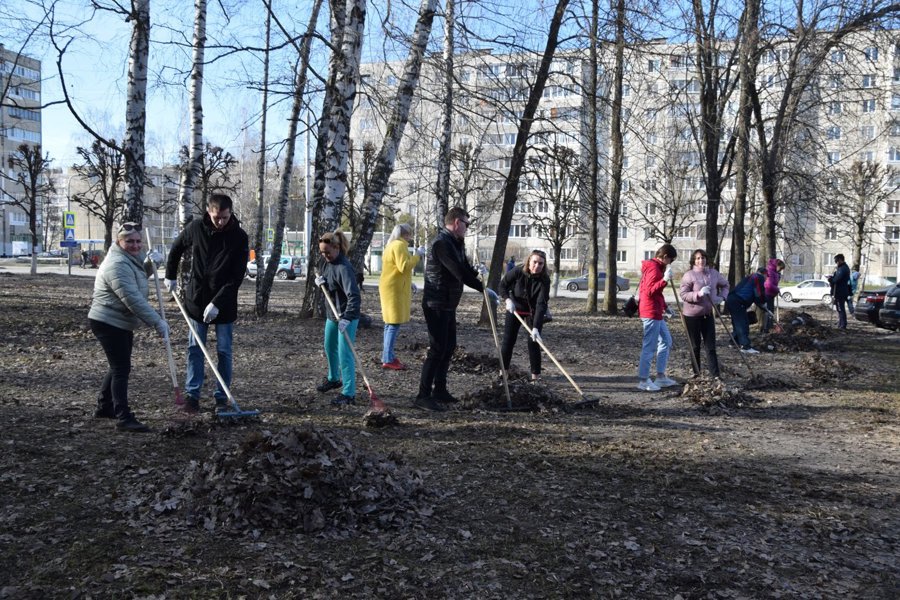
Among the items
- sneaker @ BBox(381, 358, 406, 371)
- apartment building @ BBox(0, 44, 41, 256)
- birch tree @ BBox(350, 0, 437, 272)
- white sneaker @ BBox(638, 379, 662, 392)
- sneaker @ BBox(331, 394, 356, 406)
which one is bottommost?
white sneaker @ BBox(638, 379, 662, 392)

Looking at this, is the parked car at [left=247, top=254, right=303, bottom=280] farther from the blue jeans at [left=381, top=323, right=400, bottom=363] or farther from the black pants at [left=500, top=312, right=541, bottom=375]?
the black pants at [left=500, top=312, right=541, bottom=375]

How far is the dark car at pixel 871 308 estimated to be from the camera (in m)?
19.7

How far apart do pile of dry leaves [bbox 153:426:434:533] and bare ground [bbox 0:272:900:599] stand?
12mm

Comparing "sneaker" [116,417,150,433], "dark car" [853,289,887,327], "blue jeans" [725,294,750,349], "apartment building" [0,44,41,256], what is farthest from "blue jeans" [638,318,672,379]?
"apartment building" [0,44,41,256]

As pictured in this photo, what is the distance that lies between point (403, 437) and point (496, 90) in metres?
6.12

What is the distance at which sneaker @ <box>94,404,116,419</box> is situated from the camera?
643cm

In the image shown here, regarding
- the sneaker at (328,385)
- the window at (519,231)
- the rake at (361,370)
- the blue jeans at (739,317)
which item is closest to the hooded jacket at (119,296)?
the rake at (361,370)

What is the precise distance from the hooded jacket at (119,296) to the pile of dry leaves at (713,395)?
18.6ft

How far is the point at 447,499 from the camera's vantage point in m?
4.82

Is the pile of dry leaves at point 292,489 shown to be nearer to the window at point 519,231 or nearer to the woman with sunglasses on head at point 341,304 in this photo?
the woman with sunglasses on head at point 341,304

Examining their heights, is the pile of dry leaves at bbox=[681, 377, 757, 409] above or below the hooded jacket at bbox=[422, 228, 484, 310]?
below

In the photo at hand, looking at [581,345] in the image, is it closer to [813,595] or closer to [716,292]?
[716,292]

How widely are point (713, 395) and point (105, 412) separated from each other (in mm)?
6150

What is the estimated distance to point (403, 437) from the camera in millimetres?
6328
